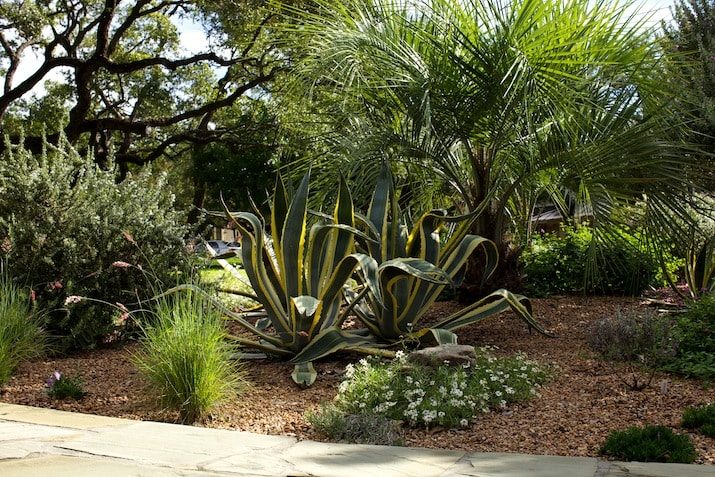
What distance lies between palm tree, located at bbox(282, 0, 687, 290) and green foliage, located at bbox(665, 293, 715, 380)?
3.51ft

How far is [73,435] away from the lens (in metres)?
4.77

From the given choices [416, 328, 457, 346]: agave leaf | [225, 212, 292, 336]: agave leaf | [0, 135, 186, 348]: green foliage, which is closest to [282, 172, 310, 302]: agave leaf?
[225, 212, 292, 336]: agave leaf

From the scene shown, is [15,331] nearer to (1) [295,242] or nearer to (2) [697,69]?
(1) [295,242]

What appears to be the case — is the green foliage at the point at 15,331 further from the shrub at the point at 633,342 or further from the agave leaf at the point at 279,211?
the shrub at the point at 633,342

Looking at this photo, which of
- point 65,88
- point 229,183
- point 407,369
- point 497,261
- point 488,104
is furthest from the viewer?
point 229,183

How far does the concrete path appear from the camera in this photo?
4016mm

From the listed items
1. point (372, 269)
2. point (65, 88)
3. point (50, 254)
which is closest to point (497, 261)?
point (372, 269)

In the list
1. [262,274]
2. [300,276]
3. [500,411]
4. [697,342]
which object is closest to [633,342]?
[697,342]

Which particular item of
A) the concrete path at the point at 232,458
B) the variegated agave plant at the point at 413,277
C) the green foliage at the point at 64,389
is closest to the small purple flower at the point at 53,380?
the green foliage at the point at 64,389

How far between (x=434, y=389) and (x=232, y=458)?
1.88 m

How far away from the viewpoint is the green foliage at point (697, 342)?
625 cm

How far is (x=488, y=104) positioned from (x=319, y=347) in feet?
9.42

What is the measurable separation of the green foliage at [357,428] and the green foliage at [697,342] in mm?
2563

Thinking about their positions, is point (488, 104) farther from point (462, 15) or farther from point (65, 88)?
point (65, 88)
